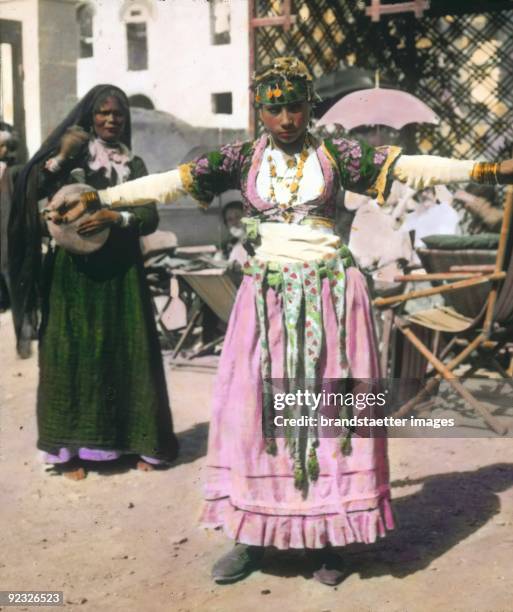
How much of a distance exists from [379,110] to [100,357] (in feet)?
17.8

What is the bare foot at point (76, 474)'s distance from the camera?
198 inches

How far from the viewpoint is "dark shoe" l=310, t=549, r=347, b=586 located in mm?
3585

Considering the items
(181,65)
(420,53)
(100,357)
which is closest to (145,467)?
(100,357)

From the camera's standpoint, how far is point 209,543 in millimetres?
4102

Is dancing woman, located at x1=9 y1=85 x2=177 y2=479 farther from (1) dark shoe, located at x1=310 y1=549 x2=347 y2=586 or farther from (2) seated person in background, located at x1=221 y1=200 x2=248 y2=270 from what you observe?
(2) seated person in background, located at x1=221 y1=200 x2=248 y2=270

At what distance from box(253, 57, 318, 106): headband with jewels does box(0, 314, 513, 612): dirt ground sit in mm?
1809

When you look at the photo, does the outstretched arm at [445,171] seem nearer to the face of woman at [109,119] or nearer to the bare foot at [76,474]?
the face of woman at [109,119]

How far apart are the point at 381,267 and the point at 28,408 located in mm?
2876

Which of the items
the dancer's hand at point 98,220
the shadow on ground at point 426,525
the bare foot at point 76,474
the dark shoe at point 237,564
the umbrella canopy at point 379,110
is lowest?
the bare foot at point 76,474

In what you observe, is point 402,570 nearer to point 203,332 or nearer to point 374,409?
point 374,409

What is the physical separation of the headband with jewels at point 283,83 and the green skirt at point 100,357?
175 centimetres

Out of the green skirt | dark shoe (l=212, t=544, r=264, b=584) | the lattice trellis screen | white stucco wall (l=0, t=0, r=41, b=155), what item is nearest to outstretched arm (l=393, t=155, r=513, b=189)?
dark shoe (l=212, t=544, r=264, b=584)

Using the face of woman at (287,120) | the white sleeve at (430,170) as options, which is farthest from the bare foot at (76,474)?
the white sleeve at (430,170)

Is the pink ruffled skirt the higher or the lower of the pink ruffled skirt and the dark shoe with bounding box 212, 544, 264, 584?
the higher
